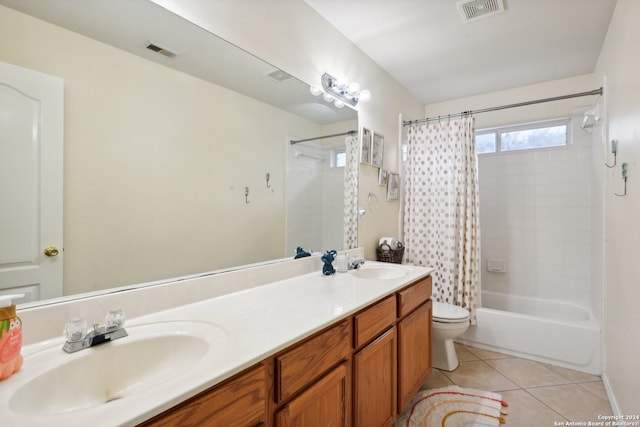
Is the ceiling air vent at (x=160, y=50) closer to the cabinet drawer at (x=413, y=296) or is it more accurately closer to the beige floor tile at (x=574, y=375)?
the cabinet drawer at (x=413, y=296)

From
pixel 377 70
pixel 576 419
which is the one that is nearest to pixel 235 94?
pixel 377 70

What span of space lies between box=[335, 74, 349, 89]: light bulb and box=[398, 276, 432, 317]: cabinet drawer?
1423 millimetres

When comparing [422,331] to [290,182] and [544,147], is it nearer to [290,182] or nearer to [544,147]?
[290,182]

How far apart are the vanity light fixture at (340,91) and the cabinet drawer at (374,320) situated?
4.41ft

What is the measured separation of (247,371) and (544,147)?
3.64m

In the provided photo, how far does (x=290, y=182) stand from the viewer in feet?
5.90

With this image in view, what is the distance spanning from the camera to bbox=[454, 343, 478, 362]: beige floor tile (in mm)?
2564

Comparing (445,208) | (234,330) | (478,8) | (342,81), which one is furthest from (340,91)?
(234,330)

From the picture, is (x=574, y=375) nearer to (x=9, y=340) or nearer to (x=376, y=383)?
(x=376, y=383)

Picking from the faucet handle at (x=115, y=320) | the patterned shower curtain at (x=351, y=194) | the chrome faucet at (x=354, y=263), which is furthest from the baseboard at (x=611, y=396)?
the faucet handle at (x=115, y=320)

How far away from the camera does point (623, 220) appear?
67.2 inches

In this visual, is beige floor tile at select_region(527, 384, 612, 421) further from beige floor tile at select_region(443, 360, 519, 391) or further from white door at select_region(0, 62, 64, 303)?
white door at select_region(0, 62, 64, 303)

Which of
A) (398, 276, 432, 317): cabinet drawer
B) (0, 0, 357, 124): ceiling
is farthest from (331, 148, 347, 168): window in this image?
(398, 276, 432, 317): cabinet drawer

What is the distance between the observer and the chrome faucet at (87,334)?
2.76ft
